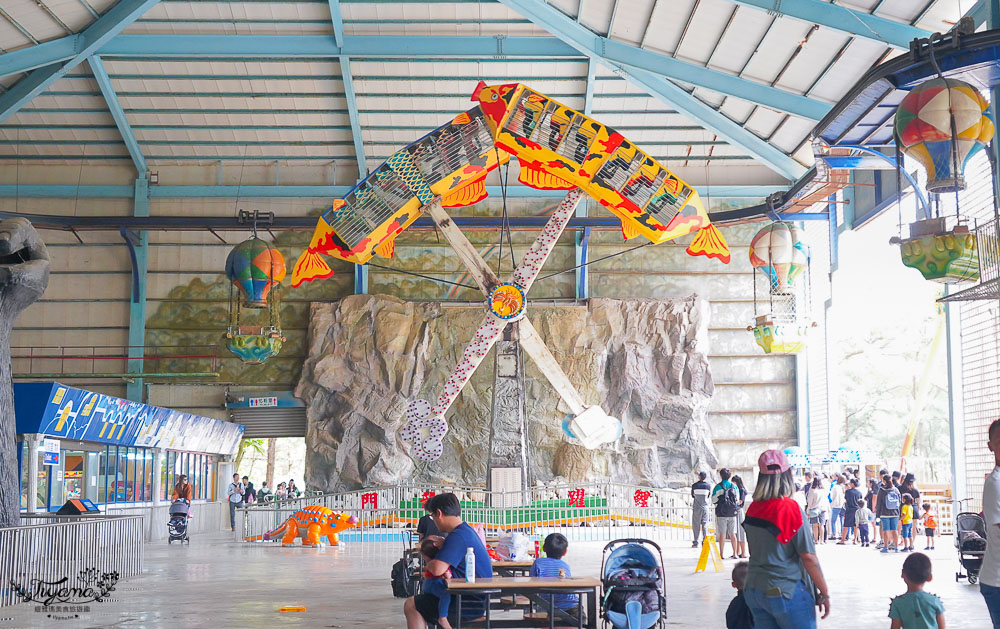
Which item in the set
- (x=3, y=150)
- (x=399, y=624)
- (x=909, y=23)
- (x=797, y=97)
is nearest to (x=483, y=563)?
(x=399, y=624)

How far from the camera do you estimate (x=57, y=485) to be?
20.8m

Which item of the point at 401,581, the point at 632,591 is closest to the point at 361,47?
the point at 401,581

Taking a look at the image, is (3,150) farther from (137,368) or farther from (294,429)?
A: (294,429)

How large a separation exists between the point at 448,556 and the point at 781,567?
2.24m

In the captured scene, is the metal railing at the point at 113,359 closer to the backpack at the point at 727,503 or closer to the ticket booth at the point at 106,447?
the ticket booth at the point at 106,447

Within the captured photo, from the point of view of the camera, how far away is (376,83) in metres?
29.1

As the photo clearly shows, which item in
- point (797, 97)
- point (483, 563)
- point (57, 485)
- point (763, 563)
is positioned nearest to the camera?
point (763, 563)

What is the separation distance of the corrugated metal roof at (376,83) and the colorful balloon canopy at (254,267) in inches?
273

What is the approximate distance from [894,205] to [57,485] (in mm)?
20697

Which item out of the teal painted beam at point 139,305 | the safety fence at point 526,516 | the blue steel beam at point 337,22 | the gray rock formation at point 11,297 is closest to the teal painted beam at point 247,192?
the teal painted beam at point 139,305

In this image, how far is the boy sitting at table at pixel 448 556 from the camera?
6.47 meters

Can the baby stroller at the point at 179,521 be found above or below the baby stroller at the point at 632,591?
below

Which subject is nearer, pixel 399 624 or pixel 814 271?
pixel 399 624

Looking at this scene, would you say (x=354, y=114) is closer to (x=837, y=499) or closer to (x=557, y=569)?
(x=837, y=499)
